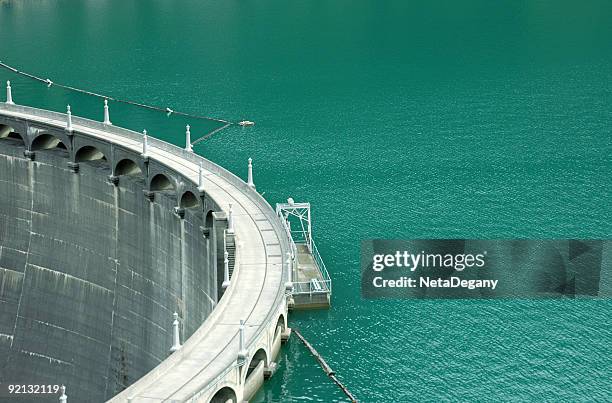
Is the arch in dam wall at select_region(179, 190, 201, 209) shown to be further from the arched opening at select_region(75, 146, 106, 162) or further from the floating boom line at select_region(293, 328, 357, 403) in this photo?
the floating boom line at select_region(293, 328, 357, 403)

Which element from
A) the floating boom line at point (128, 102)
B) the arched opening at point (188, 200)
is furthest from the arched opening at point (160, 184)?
the floating boom line at point (128, 102)

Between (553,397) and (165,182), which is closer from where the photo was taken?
(553,397)

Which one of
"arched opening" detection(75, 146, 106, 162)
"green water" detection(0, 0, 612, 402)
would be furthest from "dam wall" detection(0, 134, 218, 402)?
"green water" detection(0, 0, 612, 402)

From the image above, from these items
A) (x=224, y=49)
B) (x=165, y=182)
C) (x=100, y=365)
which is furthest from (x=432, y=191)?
(x=224, y=49)

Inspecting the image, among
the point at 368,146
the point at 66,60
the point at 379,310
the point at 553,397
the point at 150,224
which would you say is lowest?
the point at 553,397

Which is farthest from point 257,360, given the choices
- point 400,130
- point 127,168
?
point 400,130

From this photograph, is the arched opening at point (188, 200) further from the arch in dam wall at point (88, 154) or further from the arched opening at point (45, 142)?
the arched opening at point (45, 142)

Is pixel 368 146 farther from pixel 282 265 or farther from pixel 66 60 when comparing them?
pixel 66 60
